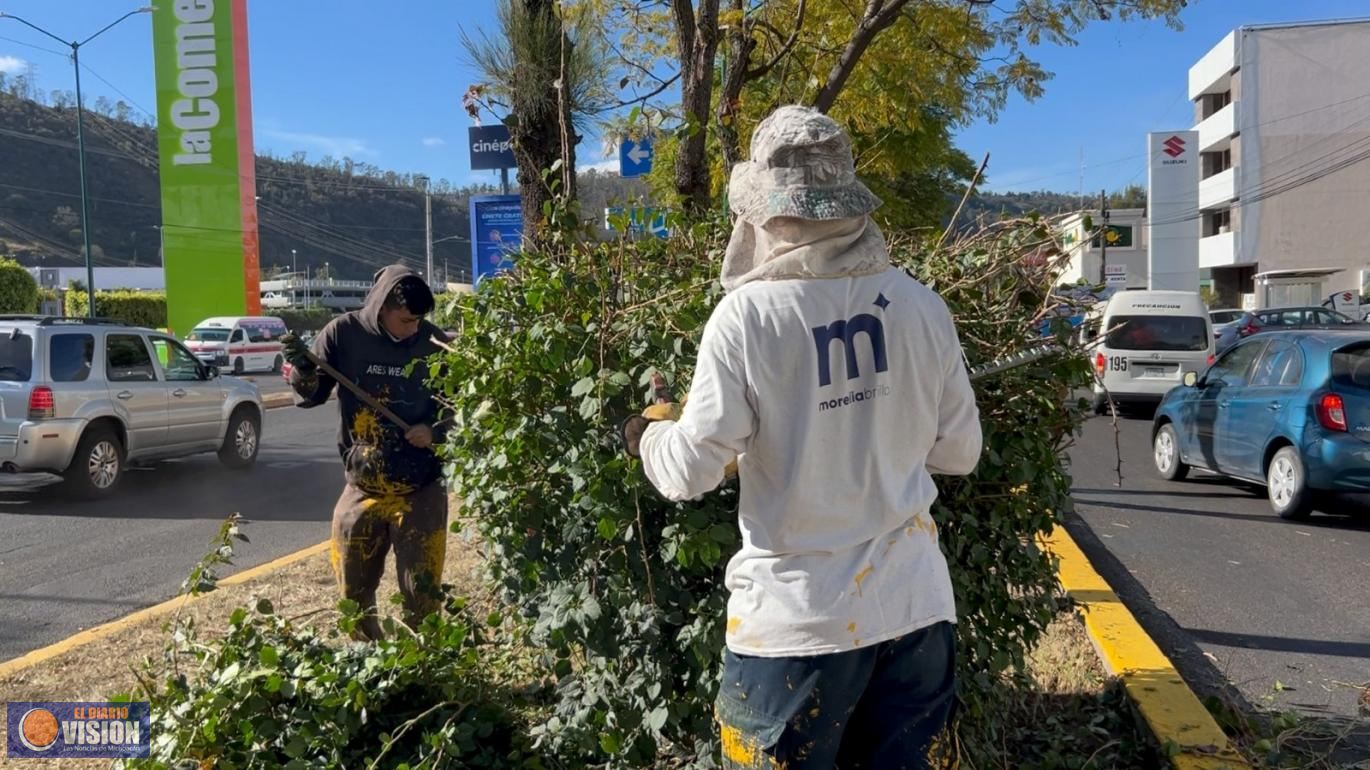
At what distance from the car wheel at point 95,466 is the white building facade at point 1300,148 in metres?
47.6

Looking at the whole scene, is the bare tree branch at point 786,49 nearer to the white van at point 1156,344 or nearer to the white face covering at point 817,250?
the white face covering at point 817,250

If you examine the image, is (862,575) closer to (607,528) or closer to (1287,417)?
(607,528)

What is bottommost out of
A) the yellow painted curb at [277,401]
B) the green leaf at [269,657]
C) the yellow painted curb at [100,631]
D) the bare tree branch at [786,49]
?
the yellow painted curb at [100,631]

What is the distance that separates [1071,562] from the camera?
19.3 ft

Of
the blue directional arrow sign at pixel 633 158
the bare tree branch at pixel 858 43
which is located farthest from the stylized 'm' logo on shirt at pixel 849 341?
the blue directional arrow sign at pixel 633 158

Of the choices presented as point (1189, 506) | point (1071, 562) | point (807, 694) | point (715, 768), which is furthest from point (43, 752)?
point (1189, 506)

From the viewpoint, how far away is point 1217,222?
52.9 meters

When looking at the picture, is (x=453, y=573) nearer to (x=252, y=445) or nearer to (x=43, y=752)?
(x=43, y=752)

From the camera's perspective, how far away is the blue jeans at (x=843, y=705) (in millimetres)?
2021

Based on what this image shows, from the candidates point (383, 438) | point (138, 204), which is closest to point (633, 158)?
point (383, 438)

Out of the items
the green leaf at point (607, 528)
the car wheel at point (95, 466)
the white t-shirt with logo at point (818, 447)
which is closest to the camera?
the white t-shirt with logo at point (818, 447)

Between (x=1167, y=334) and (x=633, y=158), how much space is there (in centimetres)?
1112

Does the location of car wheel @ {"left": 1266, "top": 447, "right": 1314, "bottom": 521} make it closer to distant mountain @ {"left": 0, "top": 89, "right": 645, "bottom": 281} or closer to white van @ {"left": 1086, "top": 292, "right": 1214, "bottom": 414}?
white van @ {"left": 1086, "top": 292, "right": 1214, "bottom": 414}

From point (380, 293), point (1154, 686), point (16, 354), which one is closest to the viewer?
point (1154, 686)
